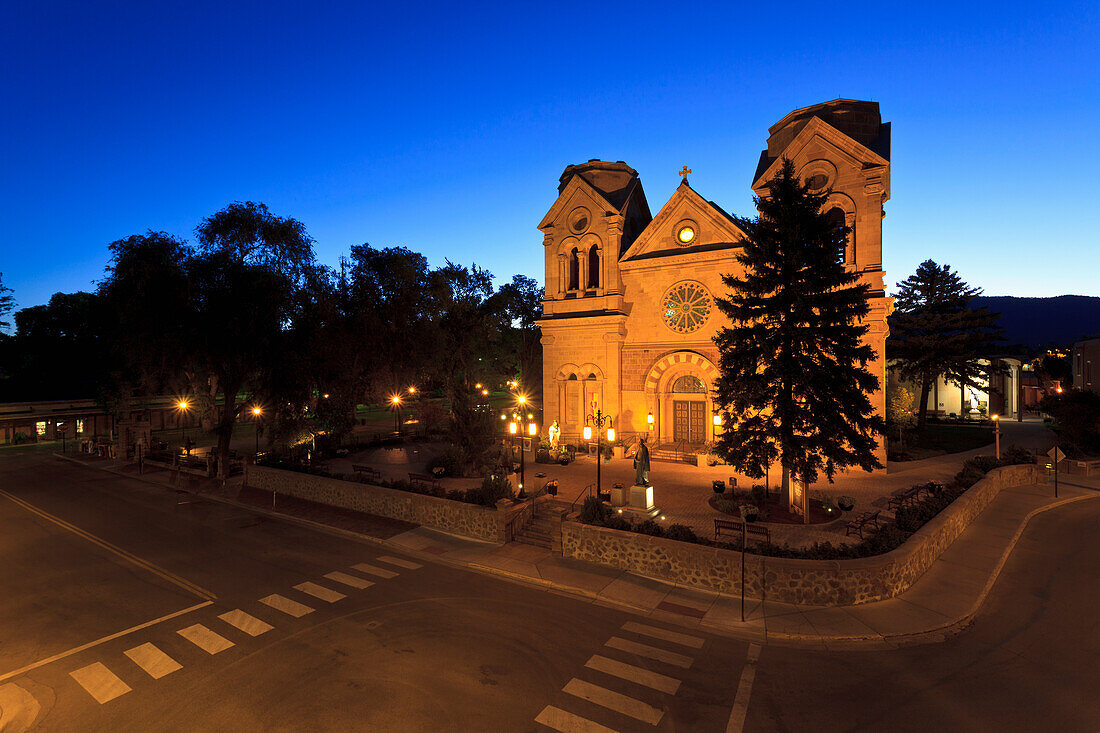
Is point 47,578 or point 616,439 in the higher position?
point 616,439

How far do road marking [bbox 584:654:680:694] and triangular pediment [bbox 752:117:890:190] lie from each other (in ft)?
77.6

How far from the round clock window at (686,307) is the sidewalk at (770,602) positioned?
15281 millimetres

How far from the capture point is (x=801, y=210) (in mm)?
16969

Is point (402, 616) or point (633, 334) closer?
point (402, 616)

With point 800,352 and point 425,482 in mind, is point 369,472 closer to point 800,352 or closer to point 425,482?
point 425,482

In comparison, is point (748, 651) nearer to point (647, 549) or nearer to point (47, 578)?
point (647, 549)

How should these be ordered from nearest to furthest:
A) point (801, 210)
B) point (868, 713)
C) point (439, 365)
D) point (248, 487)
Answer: point (868, 713), point (801, 210), point (248, 487), point (439, 365)

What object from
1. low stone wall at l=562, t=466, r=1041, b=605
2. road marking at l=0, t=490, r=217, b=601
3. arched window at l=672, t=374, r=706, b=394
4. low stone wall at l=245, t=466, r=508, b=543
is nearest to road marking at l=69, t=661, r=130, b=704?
road marking at l=0, t=490, r=217, b=601

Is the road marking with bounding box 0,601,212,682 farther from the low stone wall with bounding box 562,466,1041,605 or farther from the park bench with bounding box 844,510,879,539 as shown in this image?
the park bench with bounding box 844,510,879,539

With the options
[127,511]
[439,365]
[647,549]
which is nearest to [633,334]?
[439,365]

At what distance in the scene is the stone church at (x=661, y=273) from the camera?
84.0ft

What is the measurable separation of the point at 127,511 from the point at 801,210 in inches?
1169

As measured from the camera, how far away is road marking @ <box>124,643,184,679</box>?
30.8ft

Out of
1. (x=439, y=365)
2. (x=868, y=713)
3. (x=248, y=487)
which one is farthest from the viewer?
(x=439, y=365)
